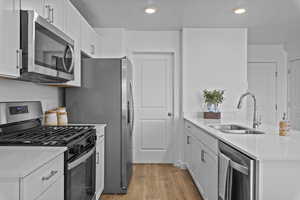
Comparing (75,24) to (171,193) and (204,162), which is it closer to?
(204,162)

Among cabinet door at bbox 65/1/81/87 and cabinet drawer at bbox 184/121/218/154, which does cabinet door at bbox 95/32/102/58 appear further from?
cabinet drawer at bbox 184/121/218/154

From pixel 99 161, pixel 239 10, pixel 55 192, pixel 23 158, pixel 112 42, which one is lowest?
pixel 99 161

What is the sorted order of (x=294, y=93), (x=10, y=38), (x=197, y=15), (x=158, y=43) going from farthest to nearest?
(x=294, y=93) → (x=158, y=43) → (x=197, y=15) → (x=10, y=38)

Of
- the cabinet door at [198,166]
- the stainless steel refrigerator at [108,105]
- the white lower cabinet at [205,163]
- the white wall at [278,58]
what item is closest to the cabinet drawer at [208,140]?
the white lower cabinet at [205,163]

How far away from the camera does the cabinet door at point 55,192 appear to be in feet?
5.02

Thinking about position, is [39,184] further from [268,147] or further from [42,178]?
[268,147]

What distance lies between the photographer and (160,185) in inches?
152

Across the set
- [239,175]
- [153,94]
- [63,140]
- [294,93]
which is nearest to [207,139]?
[239,175]

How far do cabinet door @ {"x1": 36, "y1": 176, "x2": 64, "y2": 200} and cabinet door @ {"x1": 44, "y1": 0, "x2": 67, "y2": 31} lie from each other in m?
1.38

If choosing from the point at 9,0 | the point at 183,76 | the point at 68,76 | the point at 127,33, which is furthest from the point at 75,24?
the point at 183,76

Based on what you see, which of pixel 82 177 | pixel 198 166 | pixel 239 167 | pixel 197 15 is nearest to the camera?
pixel 239 167

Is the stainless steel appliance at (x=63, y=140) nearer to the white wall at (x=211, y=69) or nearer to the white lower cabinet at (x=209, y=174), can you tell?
the white lower cabinet at (x=209, y=174)

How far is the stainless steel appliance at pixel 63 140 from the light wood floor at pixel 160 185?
955 mm

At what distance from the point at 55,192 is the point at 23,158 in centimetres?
31
